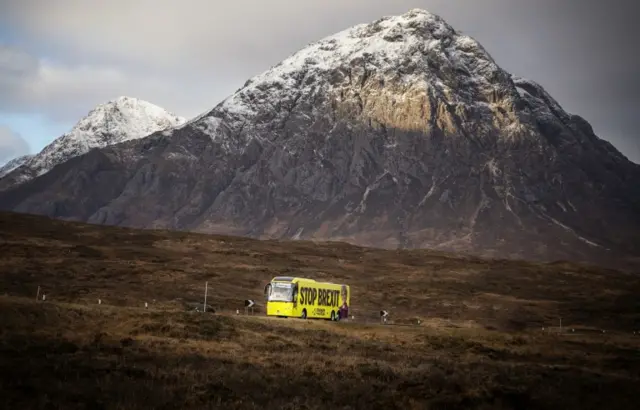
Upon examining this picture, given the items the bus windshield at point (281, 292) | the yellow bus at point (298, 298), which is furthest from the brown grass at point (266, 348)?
the bus windshield at point (281, 292)

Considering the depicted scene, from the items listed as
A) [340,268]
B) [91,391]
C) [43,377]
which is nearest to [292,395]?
[91,391]

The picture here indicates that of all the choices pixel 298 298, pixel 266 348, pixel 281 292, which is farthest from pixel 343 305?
pixel 266 348

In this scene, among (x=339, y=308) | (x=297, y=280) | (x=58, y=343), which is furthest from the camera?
(x=339, y=308)

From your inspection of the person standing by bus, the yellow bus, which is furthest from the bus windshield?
the person standing by bus

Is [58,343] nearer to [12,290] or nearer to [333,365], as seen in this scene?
[333,365]

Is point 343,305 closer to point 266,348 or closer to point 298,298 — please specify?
point 298,298

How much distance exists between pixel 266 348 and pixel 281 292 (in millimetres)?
22352

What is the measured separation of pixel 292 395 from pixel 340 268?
107170 millimetres

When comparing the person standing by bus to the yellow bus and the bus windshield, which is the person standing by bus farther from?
the bus windshield

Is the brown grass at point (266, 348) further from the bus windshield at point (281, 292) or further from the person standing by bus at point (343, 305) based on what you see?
the person standing by bus at point (343, 305)

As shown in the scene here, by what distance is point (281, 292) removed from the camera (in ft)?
207

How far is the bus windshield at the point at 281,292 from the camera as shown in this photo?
6270cm

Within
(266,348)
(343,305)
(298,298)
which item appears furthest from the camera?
(343,305)

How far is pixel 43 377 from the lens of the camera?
24.5 meters
